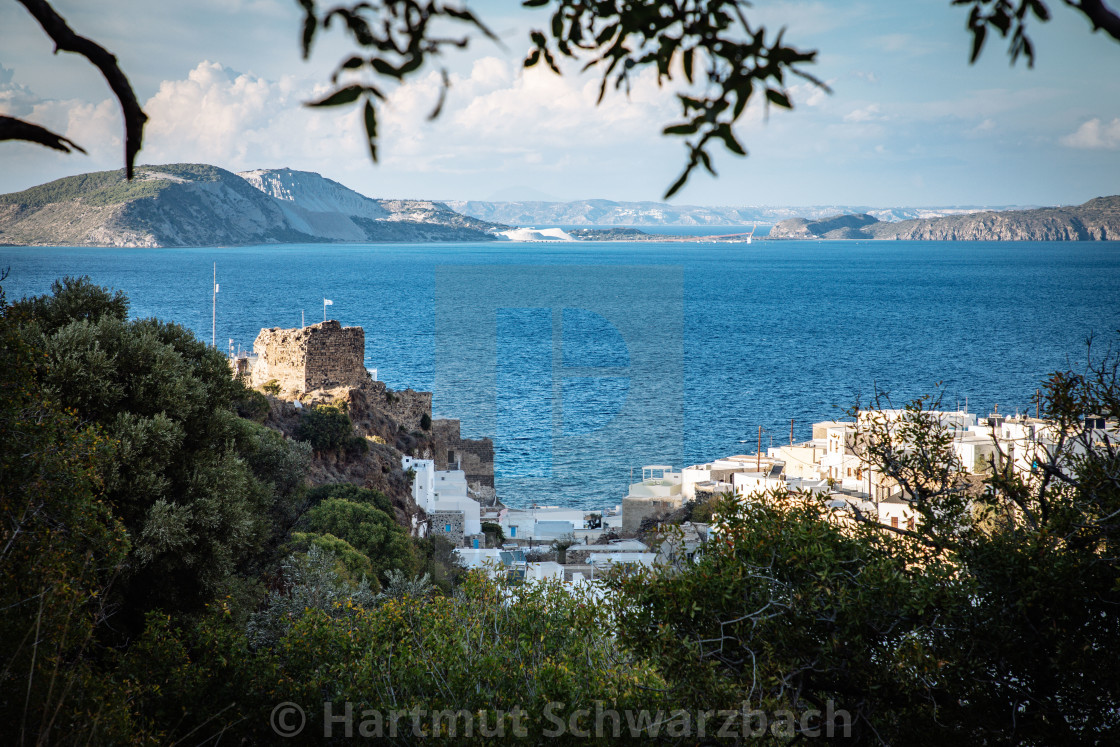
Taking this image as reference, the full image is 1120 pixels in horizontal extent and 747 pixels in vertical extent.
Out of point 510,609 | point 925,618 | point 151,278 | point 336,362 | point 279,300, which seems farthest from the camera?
point 151,278

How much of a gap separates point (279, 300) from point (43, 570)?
91.4m

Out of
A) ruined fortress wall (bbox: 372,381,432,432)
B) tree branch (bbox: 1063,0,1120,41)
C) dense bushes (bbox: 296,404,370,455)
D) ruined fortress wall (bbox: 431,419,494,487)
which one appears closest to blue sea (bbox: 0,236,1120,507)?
ruined fortress wall (bbox: 431,419,494,487)

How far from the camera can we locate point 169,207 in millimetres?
145500

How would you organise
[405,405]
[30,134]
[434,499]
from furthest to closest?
[405,405] < [434,499] < [30,134]

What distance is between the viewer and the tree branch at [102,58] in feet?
→ 7.99

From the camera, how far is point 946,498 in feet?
20.7

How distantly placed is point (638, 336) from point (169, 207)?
10871 centimetres

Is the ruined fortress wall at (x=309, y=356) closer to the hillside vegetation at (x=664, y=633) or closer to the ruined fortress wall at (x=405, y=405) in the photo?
the ruined fortress wall at (x=405, y=405)

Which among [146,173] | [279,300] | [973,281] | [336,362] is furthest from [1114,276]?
[146,173]

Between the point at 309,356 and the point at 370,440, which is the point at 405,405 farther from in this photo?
the point at 370,440

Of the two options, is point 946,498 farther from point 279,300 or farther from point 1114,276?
point 1114,276

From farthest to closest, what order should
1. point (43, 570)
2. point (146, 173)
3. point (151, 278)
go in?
point (146, 173) < point (151, 278) < point (43, 570)

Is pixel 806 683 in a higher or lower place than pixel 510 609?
higher

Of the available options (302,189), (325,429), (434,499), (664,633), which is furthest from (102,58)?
(302,189)
